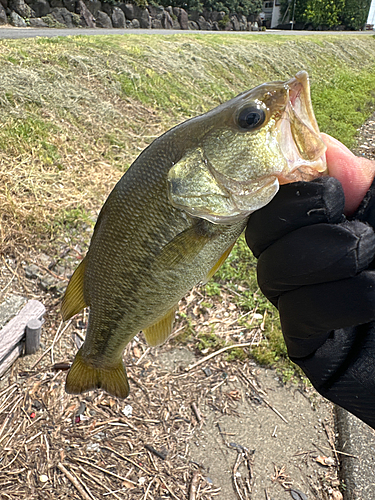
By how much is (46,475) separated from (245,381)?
155 centimetres

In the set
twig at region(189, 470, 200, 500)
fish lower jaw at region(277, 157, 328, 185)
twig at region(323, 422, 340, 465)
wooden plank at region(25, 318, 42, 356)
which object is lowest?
twig at region(323, 422, 340, 465)

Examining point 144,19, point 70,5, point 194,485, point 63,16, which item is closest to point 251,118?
point 194,485

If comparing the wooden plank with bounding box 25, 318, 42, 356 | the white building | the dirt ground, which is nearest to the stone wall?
the wooden plank with bounding box 25, 318, 42, 356

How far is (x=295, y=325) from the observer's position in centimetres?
160

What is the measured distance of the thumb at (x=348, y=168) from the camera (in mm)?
1558

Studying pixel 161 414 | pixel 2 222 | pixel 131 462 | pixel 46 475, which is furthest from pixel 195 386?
pixel 2 222

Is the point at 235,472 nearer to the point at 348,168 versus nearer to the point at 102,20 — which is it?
the point at 348,168

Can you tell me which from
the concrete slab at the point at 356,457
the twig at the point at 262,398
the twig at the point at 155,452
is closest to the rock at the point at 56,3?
the twig at the point at 262,398

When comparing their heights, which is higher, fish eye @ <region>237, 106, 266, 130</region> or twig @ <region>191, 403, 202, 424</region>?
fish eye @ <region>237, 106, 266, 130</region>

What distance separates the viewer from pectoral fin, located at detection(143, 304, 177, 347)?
2057 millimetres

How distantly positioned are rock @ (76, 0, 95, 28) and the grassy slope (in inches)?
287

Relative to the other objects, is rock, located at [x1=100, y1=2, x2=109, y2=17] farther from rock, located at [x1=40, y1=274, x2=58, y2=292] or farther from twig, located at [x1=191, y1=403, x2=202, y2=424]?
twig, located at [x1=191, y1=403, x2=202, y2=424]

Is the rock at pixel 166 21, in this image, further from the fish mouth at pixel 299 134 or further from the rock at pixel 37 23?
the fish mouth at pixel 299 134

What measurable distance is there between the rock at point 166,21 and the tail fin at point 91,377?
25.4m
